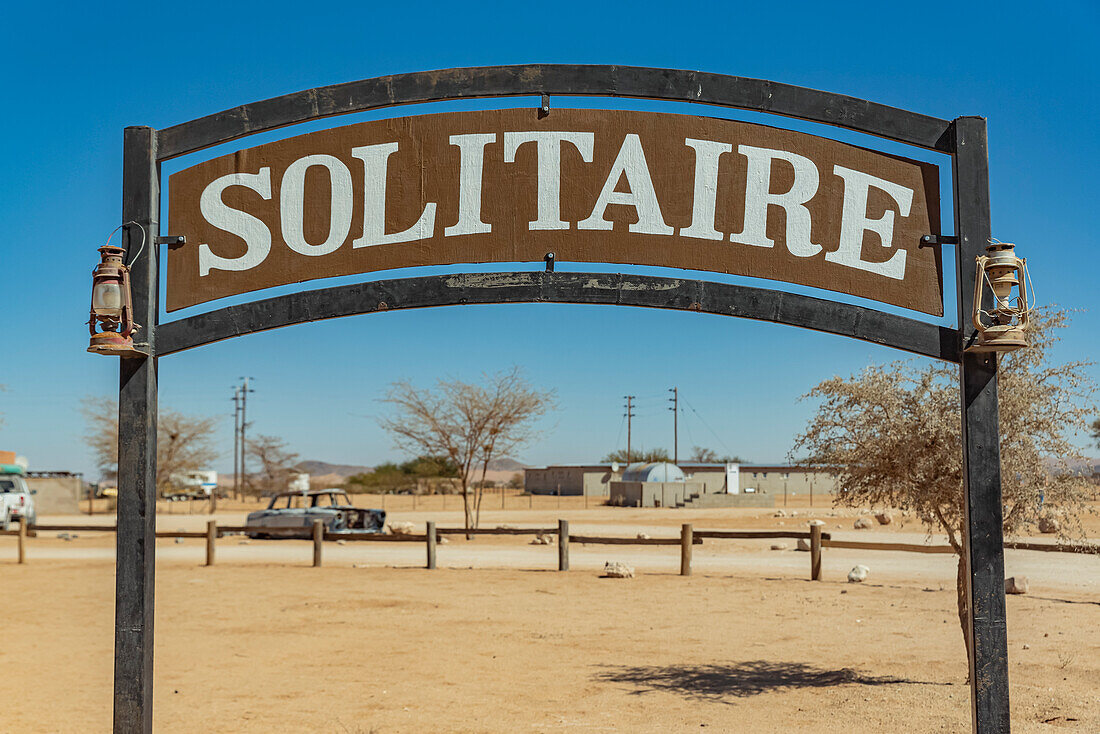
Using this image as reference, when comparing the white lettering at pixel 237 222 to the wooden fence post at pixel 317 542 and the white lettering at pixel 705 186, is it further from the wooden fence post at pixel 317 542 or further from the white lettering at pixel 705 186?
the wooden fence post at pixel 317 542

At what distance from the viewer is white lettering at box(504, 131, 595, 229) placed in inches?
194

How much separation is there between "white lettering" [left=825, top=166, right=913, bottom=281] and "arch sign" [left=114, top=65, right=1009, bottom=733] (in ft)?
0.03

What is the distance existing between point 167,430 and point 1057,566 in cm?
4658

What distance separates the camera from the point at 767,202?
491 centimetres

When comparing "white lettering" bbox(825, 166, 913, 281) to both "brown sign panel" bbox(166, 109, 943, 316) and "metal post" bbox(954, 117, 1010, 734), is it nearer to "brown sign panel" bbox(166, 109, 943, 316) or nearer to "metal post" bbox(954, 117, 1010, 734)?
"brown sign panel" bbox(166, 109, 943, 316)

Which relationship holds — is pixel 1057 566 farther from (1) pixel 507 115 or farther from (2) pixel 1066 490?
(1) pixel 507 115

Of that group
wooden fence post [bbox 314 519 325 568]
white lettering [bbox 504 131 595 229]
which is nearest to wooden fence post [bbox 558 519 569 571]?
wooden fence post [bbox 314 519 325 568]

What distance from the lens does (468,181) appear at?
499 cm

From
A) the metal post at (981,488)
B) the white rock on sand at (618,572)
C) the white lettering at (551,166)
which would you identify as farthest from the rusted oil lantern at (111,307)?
the white rock on sand at (618,572)

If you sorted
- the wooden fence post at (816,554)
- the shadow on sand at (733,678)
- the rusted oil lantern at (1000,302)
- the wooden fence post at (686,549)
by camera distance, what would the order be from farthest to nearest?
the wooden fence post at (686,549) → the wooden fence post at (816,554) → the shadow on sand at (733,678) → the rusted oil lantern at (1000,302)

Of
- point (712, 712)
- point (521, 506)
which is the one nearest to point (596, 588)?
point (712, 712)

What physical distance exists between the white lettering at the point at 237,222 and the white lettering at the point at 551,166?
4.73 ft

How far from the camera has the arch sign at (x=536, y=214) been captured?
4.80 meters

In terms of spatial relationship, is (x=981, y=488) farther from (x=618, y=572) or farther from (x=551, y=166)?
(x=618, y=572)
